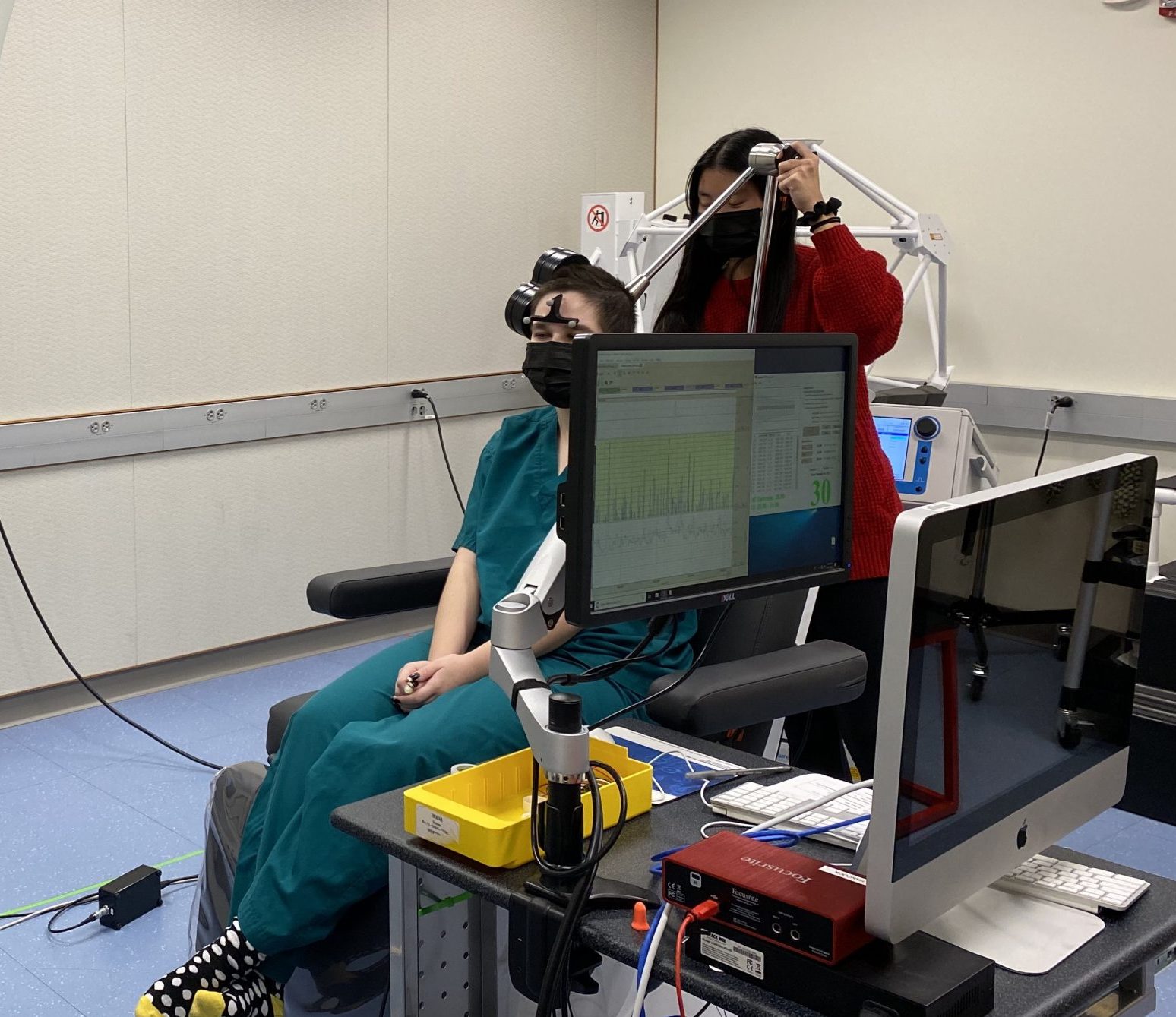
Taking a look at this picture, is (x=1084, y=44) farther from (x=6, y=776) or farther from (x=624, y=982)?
(x=6, y=776)

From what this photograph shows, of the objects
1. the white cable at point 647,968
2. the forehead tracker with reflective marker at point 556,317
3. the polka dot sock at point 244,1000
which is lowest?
the polka dot sock at point 244,1000

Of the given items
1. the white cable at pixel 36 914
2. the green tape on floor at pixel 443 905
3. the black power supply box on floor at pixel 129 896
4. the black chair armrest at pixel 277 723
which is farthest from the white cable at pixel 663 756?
the white cable at pixel 36 914

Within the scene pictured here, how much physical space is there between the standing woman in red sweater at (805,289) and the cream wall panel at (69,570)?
75.1 inches

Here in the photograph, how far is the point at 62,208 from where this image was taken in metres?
3.15

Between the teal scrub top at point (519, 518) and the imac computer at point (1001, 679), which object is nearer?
the imac computer at point (1001, 679)

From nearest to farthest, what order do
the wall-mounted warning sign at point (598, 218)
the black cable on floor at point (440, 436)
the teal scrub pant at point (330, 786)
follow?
1. the teal scrub pant at point (330, 786)
2. the black cable on floor at point (440, 436)
3. the wall-mounted warning sign at point (598, 218)

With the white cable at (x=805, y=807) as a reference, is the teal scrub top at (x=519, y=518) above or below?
above

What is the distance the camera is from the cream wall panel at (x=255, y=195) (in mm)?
3318

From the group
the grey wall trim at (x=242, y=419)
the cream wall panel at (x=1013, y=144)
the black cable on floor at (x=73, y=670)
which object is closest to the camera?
the black cable on floor at (x=73, y=670)

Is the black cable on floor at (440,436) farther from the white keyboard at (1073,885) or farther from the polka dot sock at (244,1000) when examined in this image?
the white keyboard at (1073,885)

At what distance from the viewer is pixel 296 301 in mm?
3682

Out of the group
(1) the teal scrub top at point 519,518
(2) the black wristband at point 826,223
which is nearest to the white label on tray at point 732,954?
(1) the teal scrub top at point 519,518

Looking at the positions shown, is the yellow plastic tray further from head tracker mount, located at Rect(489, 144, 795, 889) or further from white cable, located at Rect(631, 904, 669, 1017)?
white cable, located at Rect(631, 904, 669, 1017)

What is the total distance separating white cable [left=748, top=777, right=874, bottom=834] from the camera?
128cm
